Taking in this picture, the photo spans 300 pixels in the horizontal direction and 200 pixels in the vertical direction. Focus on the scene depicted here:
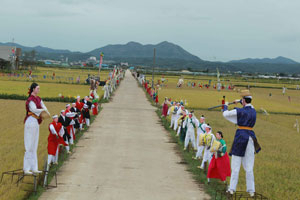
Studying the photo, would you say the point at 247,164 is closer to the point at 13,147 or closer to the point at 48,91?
the point at 13,147

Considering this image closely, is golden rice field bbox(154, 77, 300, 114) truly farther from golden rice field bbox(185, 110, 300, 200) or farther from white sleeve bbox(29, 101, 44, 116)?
white sleeve bbox(29, 101, 44, 116)

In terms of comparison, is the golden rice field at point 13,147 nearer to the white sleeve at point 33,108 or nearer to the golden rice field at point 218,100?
the white sleeve at point 33,108

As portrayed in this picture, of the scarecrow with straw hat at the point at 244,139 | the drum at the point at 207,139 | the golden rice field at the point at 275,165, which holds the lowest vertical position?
the golden rice field at the point at 275,165

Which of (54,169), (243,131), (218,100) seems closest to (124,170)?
(54,169)

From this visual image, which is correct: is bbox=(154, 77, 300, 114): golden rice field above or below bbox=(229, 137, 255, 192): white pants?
below

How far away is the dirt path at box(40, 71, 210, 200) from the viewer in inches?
330

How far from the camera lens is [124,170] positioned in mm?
10383

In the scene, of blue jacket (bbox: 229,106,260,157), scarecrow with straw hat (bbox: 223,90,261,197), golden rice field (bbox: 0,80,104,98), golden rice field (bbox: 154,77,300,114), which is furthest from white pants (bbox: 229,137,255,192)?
golden rice field (bbox: 0,80,104,98)

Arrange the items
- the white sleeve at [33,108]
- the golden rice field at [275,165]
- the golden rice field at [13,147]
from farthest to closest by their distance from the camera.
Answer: the golden rice field at [275,165] → the white sleeve at [33,108] → the golden rice field at [13,147]

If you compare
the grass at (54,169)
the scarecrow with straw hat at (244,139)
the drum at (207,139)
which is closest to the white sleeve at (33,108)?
the grass at (54,169)

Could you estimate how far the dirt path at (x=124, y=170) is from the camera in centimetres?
838

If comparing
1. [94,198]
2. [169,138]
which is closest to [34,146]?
[94,198]

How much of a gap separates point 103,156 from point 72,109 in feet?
11.2

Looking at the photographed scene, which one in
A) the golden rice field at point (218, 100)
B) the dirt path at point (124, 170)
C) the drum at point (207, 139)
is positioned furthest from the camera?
the golden rice field at point (218, 100)
